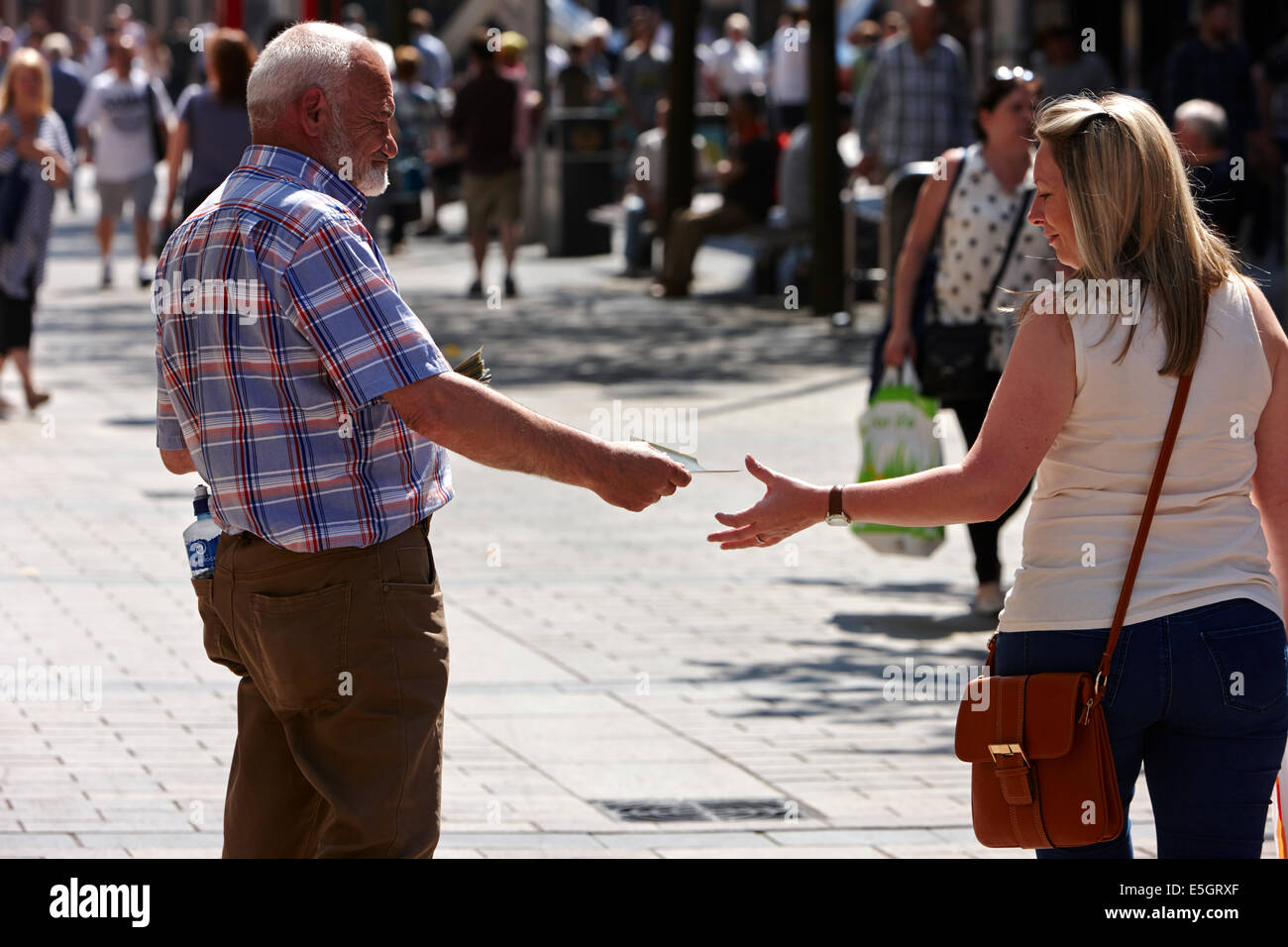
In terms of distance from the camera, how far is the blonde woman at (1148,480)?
11.6 feet

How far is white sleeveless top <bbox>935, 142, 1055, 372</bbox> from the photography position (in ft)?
25.7

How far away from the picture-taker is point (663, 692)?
7078mm

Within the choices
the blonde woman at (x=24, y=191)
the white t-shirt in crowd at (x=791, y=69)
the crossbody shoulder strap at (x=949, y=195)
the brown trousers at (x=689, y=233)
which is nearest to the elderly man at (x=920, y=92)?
the brown trousers at (x=689, y=233)

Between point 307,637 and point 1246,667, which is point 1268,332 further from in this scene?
point 307,637

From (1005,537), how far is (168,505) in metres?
3.82

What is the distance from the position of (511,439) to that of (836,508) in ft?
1.96

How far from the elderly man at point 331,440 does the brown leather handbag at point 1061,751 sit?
72 cm

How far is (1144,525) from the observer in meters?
3.52

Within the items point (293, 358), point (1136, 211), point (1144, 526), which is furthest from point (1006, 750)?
point (293, 358)

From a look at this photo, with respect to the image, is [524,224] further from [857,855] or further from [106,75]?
[857,855]

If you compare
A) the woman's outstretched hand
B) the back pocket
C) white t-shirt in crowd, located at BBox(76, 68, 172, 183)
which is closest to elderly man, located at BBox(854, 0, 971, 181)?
white t-shirt in crowd, located at BBox(76, 68, 172, 183)

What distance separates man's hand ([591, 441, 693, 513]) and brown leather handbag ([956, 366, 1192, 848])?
674 mm

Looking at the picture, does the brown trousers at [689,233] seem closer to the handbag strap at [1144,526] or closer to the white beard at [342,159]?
the white beard at [342,159]

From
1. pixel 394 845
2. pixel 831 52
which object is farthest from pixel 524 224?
pixel 394 845
